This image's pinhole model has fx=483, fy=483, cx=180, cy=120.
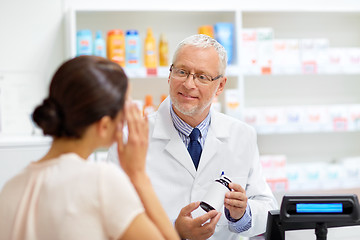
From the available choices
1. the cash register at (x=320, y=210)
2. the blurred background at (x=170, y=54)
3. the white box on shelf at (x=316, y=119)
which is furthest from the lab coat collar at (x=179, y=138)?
the white box on shelf at (x=316, y=119)

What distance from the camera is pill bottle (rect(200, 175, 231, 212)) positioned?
1.63 meters

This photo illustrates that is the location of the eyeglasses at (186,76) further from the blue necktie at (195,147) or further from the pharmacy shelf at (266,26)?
the pharmacy shelf at (266,26)

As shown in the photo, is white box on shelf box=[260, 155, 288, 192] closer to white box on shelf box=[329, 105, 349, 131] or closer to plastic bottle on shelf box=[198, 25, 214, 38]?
white box on shelf box=[329, 105, 349, 131]

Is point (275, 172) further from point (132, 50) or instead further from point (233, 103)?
point (132, 50)

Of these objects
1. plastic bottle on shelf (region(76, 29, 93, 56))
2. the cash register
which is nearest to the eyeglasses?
the cash register

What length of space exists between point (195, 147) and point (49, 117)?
119 centimetres

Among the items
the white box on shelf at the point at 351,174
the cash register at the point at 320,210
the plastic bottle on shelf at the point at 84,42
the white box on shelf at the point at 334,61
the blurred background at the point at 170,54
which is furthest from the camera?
the white box on shelf at the point at 351,174

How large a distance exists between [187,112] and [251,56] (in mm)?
1784

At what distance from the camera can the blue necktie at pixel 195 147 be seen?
2.15m

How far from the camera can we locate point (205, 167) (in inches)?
83.3

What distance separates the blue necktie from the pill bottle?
45 centimetres

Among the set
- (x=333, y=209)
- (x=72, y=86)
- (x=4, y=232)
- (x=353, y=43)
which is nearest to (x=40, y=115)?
(x=72, y=86)

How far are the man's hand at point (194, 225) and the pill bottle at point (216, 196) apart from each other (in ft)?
0.10

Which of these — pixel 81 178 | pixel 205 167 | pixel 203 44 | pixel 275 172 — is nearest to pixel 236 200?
pixel 205 167
